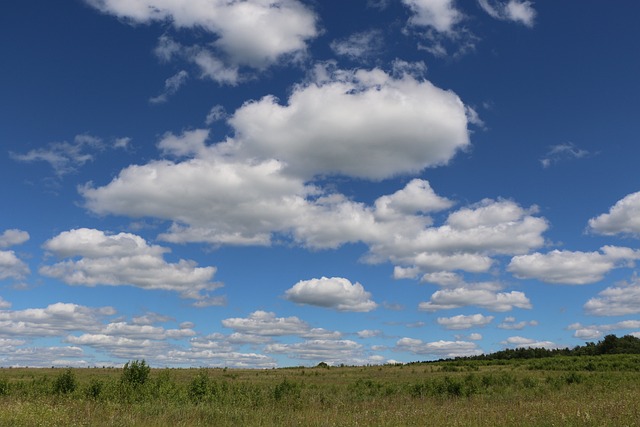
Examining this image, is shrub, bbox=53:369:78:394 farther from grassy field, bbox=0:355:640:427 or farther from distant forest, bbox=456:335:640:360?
distant forest, bbox=456:335:640:360

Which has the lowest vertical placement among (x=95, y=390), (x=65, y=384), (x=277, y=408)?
(x=277, y=408)

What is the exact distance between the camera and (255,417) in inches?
594

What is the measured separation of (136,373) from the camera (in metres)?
25.7

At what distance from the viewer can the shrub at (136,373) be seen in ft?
82.6

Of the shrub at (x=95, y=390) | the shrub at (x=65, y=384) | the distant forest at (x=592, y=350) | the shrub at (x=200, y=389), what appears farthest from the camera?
the distant forest at (x=592, y=350)

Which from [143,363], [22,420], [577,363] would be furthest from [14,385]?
[577,363]

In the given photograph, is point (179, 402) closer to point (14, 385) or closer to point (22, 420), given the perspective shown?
point (22, 420)

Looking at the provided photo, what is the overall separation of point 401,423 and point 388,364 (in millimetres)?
57604

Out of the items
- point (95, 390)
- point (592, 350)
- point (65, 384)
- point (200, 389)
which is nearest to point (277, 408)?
point (200, 389)

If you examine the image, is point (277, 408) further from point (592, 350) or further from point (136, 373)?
point (592, 350)

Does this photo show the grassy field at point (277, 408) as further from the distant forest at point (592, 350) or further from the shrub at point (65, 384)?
Result: the distant forest at point (592, 350)

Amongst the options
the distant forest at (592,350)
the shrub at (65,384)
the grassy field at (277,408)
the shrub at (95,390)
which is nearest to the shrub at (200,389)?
the grassy field at (277,408)

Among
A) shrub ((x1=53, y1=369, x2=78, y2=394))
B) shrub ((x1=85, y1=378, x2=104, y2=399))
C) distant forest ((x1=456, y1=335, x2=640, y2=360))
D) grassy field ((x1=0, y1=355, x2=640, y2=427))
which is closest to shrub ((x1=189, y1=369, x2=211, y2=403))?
grassy field ((x1=0, y1=355, x2=640, y2=427))

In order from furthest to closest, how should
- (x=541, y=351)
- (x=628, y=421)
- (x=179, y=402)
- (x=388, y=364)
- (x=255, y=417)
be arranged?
(x=541, y=351) → (x=388, y=364) → (x=179, y=402) → (x=255, y=417) → (x=628, y=421)
